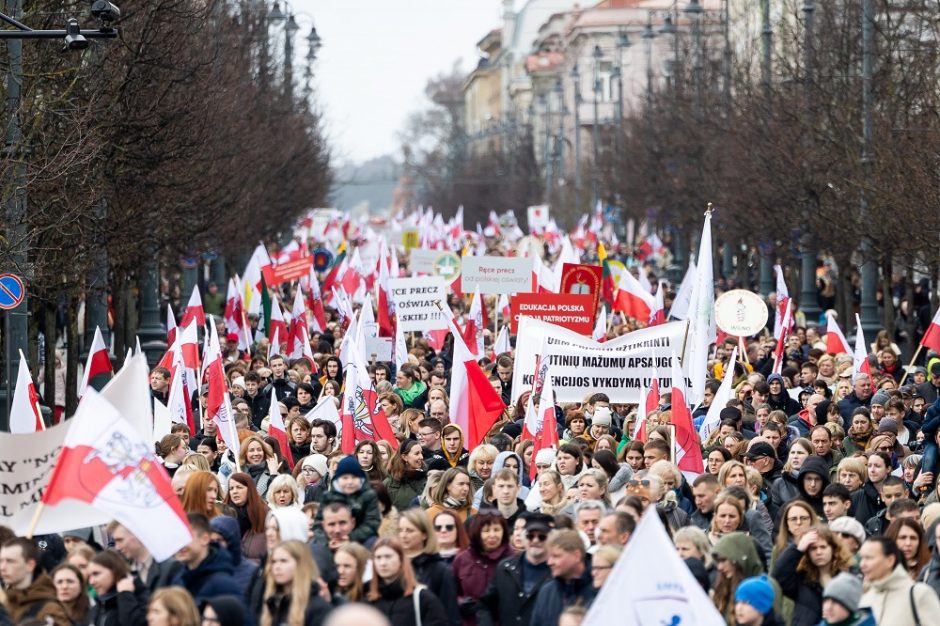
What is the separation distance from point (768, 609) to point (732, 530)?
6.61ft

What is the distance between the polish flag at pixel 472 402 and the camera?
17453mm

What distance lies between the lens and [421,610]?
31.3 feet

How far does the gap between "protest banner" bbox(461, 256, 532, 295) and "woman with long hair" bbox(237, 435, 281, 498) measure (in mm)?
14634

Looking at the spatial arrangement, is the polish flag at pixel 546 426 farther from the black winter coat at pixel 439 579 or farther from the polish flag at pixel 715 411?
the black winter coat at pixel 439 579

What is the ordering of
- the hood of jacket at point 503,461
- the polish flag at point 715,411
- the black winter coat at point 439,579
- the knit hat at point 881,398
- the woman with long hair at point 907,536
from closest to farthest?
1. the black winter coat at point 439,579
2. the woman with long hair at point 907,536
3. the hood of jacket at point 503,461
4. the polish flag at point 715,411
5. the knit hat at point 881,398

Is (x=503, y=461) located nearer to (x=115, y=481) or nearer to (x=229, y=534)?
(x=229, y=534)

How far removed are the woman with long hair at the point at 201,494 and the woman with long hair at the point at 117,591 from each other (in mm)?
1531

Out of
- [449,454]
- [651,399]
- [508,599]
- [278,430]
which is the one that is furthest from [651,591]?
[651,399]

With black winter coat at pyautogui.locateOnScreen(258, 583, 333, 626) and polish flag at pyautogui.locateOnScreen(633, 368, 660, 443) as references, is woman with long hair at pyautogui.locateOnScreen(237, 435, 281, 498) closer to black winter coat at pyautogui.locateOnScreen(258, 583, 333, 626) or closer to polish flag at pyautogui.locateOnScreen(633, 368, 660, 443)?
polish flag at pyautogui.locateOnScreen(633, 368, 660, 443)

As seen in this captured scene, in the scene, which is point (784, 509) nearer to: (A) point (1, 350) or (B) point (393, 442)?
(B) point (393, 442)

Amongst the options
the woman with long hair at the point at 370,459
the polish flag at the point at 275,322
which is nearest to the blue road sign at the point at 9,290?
the woman with long hair at the point at 370,459

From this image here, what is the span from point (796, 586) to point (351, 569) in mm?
2282

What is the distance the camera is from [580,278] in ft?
82.5

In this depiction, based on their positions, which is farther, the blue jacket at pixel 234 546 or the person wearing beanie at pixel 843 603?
the blue jacket at pixel 234 546
